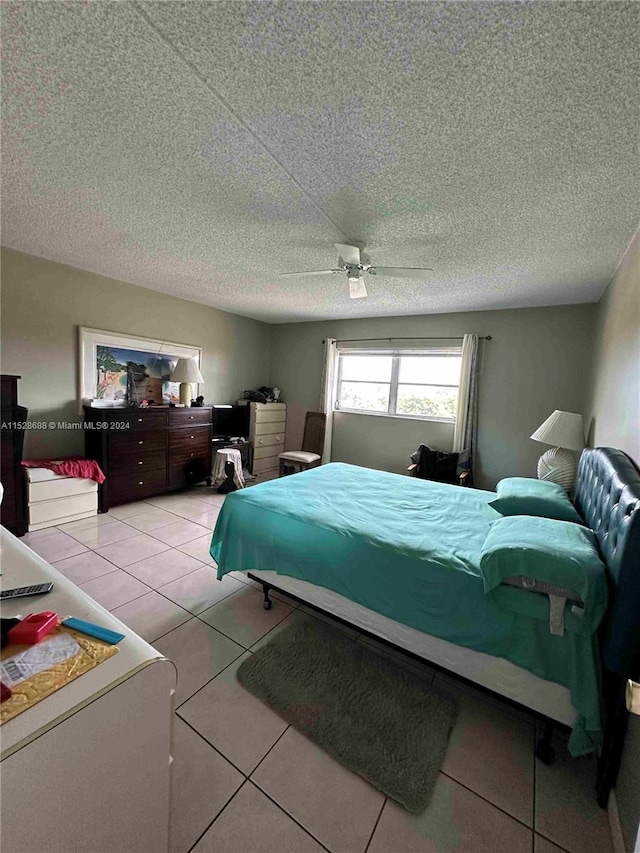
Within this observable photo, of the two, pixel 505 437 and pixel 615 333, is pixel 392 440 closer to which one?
pixel 505 437

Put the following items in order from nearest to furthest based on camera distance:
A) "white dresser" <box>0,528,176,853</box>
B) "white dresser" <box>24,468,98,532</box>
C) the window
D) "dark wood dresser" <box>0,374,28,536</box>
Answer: "white dresser" <box>0,528,176,853</box>, "dark wood dresser" <box>0,374,28,536</box>, "white dresser" <box>24,468,98,532</box>, the window

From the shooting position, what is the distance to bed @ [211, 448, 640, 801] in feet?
4.21

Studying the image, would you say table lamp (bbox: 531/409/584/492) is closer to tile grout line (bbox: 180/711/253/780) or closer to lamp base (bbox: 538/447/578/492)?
lamp base (bbox: 538/447/578/492)

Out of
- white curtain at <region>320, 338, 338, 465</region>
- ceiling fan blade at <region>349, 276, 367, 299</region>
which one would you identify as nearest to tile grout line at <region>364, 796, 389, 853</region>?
ceiling fan blade at <region>349, 276, 367, 299</region>

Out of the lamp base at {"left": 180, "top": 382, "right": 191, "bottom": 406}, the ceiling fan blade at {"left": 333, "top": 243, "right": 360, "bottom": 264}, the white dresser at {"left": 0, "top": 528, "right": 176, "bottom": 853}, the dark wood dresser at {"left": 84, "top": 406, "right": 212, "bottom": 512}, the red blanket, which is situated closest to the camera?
the white dresser at {"left": 0, "top": 528, "right": 176, "bottom": 853}

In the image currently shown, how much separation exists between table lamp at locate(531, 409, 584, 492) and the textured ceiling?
1.29 meters

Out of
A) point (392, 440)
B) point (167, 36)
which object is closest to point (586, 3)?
point (167, 36)

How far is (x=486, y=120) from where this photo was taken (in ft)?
4.50

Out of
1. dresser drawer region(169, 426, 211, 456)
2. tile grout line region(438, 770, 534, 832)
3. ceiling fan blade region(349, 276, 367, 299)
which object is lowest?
tile grout line region(438, 770, 534, 832)

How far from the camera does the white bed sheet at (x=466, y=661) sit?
4.61ft

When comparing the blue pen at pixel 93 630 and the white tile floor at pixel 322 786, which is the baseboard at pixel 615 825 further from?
Answer: the blue pen at pixel 93 630

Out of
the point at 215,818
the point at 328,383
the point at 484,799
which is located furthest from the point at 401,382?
the point at 215,818

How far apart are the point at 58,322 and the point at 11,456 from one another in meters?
1.48

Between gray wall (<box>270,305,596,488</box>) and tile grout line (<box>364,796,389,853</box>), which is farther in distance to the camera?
gray wall (<box>270,305,596,488</box>)
